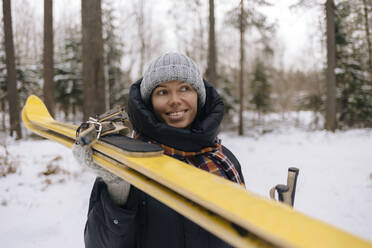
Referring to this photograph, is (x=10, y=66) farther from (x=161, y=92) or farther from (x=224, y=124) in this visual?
(x=224, y=124)

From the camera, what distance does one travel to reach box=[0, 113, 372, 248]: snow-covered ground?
9.83 feet

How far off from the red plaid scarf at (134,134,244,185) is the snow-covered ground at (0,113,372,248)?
2423 millimetres

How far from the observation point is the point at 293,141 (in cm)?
857

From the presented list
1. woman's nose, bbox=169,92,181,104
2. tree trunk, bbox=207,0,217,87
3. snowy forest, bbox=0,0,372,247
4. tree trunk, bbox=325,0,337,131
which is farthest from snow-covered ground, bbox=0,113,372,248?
tree trunk, bbox=207,0,217,87

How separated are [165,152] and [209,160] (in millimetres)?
276

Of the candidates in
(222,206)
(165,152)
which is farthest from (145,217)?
(222,206)

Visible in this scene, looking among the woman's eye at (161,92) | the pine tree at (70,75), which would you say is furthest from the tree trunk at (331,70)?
the pine tree at (70,75)

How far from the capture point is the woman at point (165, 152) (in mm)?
1017

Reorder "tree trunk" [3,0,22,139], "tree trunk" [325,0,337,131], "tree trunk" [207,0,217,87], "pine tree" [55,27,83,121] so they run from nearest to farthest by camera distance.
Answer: "tree trunk" [3,0,22,139] → "tree trunk" [207,0,217,87] → "tree trunk" [325,0,337,131] → "pine tree" [55,27,83,121]

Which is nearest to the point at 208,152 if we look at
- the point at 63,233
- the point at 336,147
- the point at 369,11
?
the point at 63,233

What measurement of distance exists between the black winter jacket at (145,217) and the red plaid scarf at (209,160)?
46 millimetres

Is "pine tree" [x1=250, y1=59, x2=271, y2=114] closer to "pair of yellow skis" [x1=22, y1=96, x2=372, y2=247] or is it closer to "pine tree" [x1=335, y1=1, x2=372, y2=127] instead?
"pine tree" [x1=335, y1=1, x2=372, y2=127]

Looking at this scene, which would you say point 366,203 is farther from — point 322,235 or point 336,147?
point 322,235

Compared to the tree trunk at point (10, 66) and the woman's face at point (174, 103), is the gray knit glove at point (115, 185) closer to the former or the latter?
the woman's face at point (174, 103)
